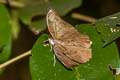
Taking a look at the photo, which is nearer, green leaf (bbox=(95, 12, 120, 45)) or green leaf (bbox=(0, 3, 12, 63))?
green leaf (bbox=(95, 12, 120, 45))

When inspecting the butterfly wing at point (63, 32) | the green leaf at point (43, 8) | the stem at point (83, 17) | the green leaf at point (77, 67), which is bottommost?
the stem at point (83, 17)

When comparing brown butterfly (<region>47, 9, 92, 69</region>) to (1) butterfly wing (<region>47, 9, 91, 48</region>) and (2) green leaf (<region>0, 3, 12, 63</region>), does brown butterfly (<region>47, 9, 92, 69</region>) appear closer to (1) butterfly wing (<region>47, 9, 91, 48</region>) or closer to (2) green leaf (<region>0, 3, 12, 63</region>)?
(1) butterfly wing (<region>47, 9, 91, 48</region>)

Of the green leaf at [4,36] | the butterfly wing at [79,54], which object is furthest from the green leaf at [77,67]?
the green leaf at [4,36]

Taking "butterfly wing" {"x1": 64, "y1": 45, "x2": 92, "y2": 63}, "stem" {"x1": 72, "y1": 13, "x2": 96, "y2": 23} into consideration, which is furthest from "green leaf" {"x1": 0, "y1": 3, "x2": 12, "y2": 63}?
"stem" {"x1": 72, "y1": 13, "x2": 96, "y2": 23}

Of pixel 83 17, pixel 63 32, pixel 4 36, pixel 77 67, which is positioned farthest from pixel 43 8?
pixel 77 67

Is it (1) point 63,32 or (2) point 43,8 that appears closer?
(1) point 63,32

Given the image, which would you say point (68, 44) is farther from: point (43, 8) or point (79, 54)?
point (43, 8)

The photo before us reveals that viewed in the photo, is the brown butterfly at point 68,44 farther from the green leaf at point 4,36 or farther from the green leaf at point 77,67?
the green leaf at point 4,36
